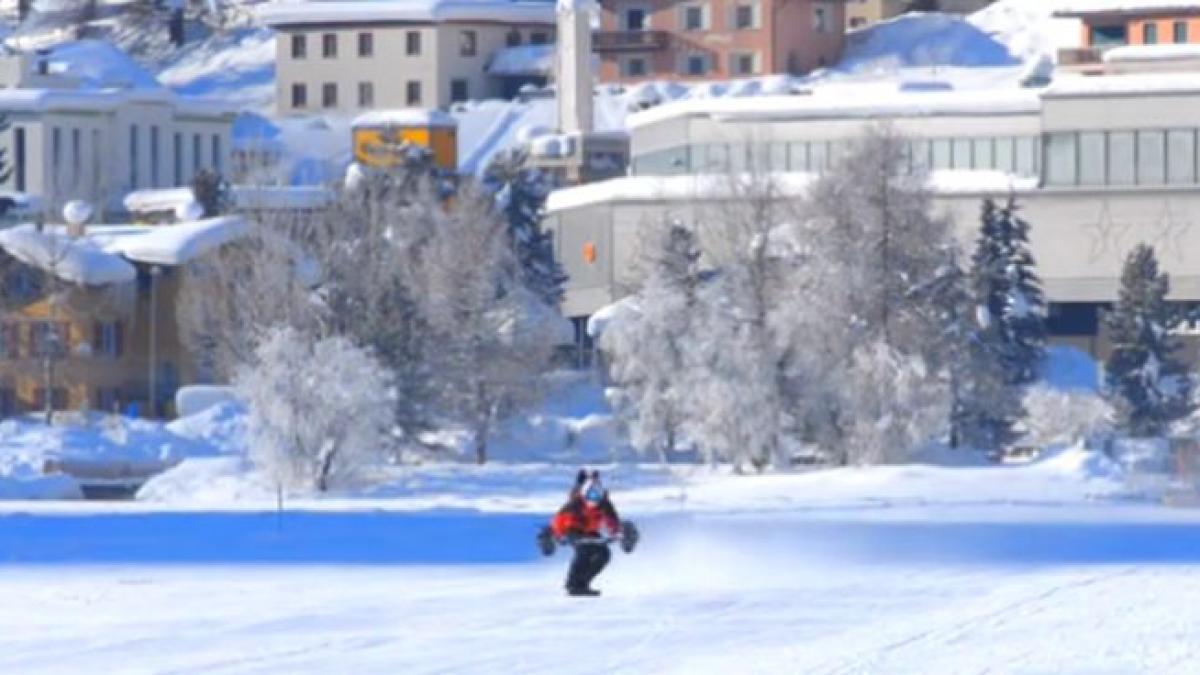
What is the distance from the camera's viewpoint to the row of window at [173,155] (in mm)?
102812

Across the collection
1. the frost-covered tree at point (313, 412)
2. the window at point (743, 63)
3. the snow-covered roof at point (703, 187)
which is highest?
the window at point (743, 63)

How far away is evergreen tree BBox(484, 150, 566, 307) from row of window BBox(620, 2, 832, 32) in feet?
81.6

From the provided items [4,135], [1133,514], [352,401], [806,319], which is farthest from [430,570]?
[4,135]

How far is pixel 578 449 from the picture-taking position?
70.1 meters

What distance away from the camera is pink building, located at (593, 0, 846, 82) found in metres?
117

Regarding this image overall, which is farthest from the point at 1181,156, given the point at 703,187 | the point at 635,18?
the point at 635,18

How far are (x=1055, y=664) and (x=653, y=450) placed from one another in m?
42.9

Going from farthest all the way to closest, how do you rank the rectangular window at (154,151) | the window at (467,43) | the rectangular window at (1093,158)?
the window at (467,43) → the rectangular window at (154,151) → the rectangular window at (1093,158)

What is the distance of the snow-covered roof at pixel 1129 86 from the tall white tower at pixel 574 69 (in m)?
21.4

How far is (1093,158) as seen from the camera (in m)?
84.4

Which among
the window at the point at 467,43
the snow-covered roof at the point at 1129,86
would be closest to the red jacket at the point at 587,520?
the snow-covered roof at the point at 1129,86

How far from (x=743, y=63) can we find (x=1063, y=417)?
48499 millimetres

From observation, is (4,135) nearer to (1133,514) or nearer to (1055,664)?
(1133,514)

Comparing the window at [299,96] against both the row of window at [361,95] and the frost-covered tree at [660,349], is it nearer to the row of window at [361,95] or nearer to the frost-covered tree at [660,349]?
the row of window at [361,95]
